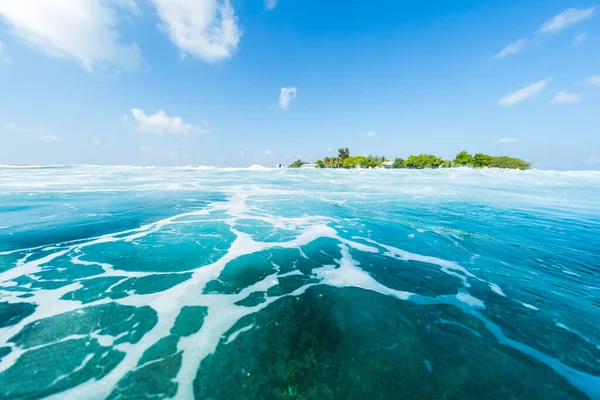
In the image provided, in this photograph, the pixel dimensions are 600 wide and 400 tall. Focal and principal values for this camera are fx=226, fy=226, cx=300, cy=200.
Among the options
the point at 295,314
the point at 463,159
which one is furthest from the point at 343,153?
the point at 295,314

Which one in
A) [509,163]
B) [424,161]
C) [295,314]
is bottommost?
[295,314]

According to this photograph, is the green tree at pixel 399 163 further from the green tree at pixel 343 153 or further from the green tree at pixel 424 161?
the green tree at pixel 343 153

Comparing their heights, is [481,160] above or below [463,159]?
below

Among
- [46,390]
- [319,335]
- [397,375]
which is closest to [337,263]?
[319,335]

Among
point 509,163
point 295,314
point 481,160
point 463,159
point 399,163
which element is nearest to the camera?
point 295,314

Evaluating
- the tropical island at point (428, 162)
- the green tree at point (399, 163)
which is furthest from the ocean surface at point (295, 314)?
the green tree at point (399, 163)

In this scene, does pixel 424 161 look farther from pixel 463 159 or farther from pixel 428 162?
pixel 463 159

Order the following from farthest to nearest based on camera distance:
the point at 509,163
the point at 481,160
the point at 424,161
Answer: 1. the point at 424,161
2. the point at 509,163
3. the point at 481,160

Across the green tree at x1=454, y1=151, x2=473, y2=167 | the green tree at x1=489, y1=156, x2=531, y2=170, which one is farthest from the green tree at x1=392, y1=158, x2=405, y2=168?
the green tree at x1=489, y1=156, x2=531, y2=170
